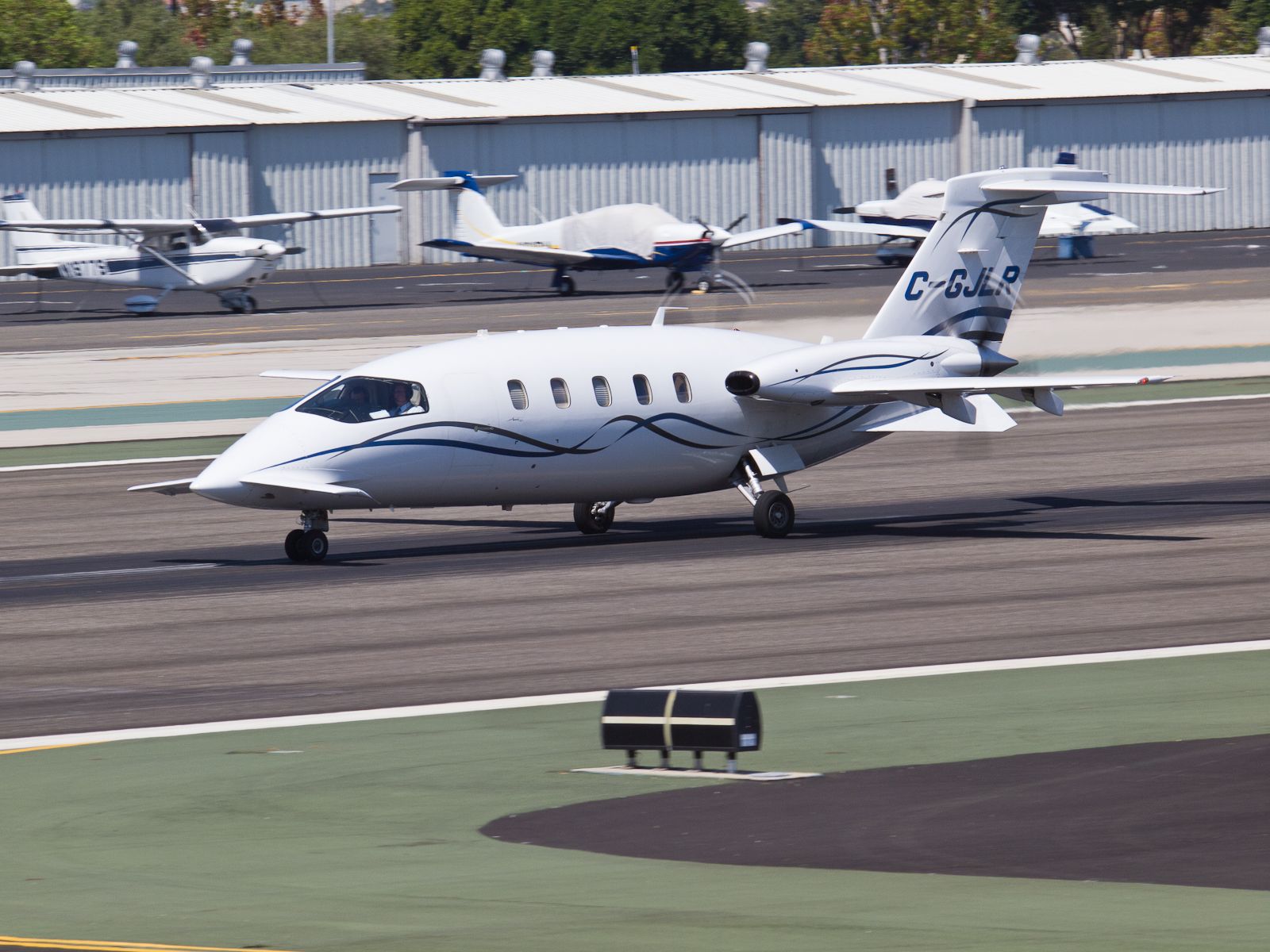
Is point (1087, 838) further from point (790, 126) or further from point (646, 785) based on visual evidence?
point (790, 126)

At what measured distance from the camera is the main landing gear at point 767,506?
2562 centimetres

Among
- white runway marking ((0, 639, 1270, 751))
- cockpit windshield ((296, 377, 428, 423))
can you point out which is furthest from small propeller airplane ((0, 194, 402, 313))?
white runway marking ((0, 639, 1270, 751))

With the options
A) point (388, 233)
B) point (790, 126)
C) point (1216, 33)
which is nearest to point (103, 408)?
point (388, 233)

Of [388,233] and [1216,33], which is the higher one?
[1216,33]

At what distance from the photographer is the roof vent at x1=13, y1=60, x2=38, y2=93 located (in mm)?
89625

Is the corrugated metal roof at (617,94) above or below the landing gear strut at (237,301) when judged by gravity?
above

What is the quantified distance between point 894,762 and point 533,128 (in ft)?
251

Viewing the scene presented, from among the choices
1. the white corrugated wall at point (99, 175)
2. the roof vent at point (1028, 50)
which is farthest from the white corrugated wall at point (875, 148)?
the white corrugated wall at point (99, 175)

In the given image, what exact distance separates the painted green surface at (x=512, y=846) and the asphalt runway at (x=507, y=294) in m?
25.1

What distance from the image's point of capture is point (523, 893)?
1053cm

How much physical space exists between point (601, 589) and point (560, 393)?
296 cm

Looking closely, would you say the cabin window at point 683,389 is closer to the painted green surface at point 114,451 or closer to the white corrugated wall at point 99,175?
the painted green surface at point 114,451

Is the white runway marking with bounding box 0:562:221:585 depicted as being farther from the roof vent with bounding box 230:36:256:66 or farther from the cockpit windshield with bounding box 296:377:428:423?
the roof vent with bounding box 230:36:256:66

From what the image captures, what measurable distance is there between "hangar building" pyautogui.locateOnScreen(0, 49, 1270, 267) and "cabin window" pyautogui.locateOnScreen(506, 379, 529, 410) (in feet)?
198
